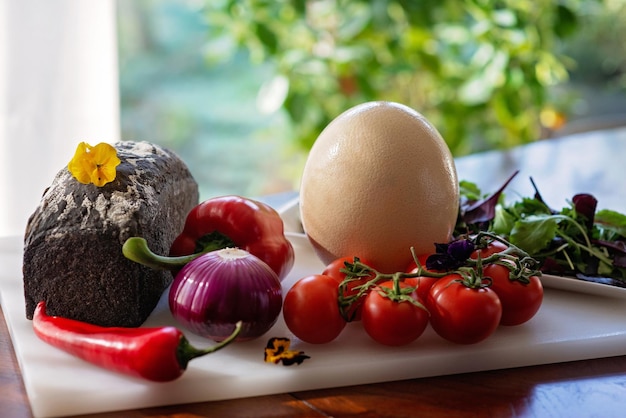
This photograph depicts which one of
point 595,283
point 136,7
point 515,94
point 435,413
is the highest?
point 136,7

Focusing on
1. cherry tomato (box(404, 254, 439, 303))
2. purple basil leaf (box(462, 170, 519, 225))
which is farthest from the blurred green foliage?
cherry tomato (box(404, 254, 439, 303))

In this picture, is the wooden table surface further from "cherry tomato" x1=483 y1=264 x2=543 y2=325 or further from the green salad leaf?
the green salad leaf

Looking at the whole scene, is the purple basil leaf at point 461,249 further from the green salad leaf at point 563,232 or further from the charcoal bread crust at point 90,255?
the charcoal bread crust at point 90,255

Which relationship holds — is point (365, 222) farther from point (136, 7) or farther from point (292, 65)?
point (136, 7)

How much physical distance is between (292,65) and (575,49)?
1521 millimetres

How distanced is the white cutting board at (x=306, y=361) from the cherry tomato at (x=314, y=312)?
19 millimetres

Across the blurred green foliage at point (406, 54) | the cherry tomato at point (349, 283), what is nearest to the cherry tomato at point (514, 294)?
the cherry tomato at point (349, 283)

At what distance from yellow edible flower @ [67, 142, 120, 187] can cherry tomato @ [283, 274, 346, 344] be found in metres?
0.24

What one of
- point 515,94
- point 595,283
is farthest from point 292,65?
point 595,283

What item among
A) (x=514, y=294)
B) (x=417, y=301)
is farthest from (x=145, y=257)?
(x=514, y=294)

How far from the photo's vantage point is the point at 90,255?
823mm

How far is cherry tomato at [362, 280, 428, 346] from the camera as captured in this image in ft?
2.53

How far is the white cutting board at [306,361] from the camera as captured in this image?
73 centimetres

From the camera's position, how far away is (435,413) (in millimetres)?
717
